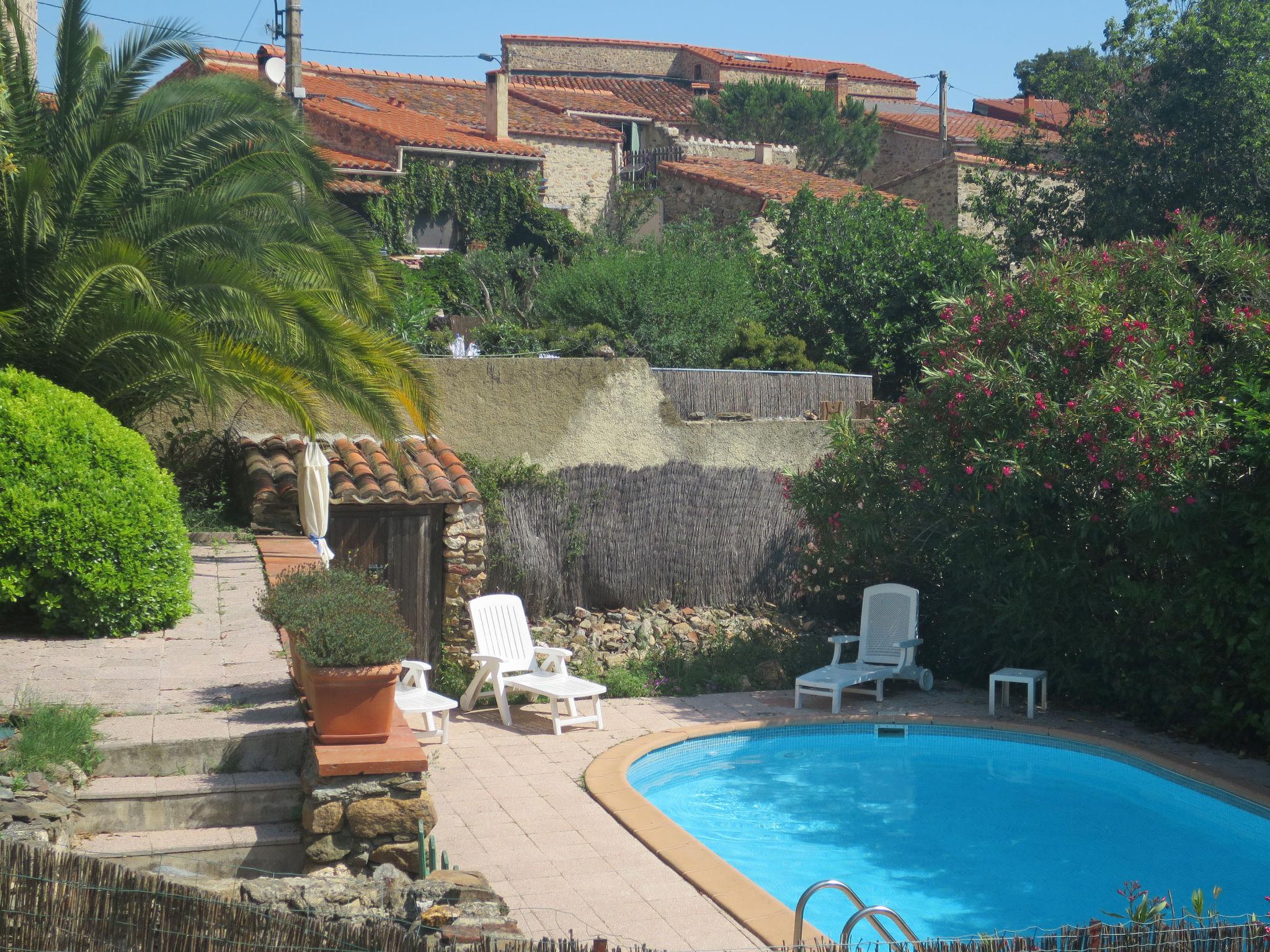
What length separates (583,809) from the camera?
830 centimetres

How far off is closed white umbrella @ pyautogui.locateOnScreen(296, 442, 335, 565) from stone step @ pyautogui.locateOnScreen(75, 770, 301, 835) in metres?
4.34

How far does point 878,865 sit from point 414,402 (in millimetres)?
5595

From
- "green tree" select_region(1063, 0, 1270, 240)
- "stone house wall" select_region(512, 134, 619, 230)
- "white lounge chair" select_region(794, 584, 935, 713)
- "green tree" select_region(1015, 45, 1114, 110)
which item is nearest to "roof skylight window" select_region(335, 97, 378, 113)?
"stone house wall" select_region(512, 134, 619, 230)

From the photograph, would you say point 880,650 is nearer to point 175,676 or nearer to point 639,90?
point 175,676

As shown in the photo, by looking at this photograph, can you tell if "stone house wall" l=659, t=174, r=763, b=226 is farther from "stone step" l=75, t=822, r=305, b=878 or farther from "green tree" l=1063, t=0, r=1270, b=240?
"stone step" l=75, t=822, r=305, b=878

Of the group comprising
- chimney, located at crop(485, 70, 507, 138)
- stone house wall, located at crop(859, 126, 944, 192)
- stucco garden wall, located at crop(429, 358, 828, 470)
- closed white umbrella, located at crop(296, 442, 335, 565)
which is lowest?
closed white umbrella, located at crop(296, 442, 335, 565)

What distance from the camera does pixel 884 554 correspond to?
485 inches

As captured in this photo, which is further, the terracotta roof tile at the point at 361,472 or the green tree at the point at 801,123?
the green tree at the point at 801,123

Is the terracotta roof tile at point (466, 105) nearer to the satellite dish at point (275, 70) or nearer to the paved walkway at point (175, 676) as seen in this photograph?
the satellite dish at point (275, 70)

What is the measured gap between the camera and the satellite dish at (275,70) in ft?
57.0

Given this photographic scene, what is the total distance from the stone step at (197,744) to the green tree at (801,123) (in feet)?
127

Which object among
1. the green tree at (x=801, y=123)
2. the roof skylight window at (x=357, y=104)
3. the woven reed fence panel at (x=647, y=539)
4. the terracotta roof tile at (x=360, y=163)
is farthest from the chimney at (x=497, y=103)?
the woven reed fence panel at (x=647, y=539)

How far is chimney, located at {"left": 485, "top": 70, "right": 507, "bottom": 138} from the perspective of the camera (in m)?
30.2

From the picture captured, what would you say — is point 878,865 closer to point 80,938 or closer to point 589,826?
point 589,826
